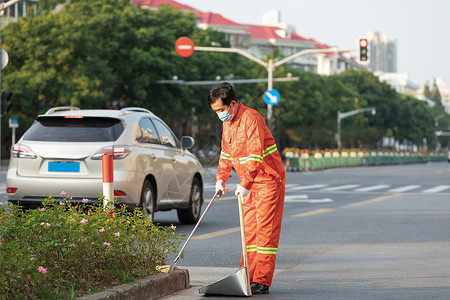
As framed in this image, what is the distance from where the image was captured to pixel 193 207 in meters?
A: 14.6

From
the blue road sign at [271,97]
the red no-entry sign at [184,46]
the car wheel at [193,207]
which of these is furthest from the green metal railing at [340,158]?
the car wheel at [193,207]

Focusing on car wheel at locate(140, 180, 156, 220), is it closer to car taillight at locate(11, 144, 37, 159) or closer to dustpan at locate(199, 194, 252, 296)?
car taillight at locate(11, 144, 37, 159)

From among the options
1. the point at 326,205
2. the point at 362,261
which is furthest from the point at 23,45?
the point at 362,261

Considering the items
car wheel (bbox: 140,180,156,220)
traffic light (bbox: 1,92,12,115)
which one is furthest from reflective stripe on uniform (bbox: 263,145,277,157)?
traffic light (bbox: 1,92,12,115)

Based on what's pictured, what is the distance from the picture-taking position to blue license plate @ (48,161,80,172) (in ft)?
39.3

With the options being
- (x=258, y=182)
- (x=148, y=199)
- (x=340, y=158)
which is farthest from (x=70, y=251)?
(x=340, y=158)

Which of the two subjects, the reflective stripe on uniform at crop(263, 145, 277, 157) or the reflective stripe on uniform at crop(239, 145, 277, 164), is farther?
the reflective stripe on uniform at crop(263, 145, 277, 157)

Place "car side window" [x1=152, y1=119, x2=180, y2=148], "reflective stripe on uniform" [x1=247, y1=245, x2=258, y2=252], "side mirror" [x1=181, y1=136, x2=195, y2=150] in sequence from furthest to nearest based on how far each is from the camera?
"side mirror" [x1=181, y1=136, x2=195, y2=150] < "car side window" [x1=152, y1=119, x2=180, y2=148] < "reflective stripe on uniform" [x1=247, y1=245, x2=258, y2=252]

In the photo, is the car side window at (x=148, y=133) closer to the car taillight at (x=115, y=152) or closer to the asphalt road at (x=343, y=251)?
the car taillight at (x=115, y=152)

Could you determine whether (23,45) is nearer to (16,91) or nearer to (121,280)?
(16,91)

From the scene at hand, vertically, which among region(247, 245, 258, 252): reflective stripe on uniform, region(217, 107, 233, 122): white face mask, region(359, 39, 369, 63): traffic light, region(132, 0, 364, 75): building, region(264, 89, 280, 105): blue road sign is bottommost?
region(247, 245, 258, 252): reflective stripe on uniform

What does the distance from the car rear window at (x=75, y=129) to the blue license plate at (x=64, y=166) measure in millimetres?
277

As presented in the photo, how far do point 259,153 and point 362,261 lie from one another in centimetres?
319

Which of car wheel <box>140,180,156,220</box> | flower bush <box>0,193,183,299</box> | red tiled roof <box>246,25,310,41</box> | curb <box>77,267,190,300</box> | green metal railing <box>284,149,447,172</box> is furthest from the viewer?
red tiled roof <box>246,25,310,41</box>
